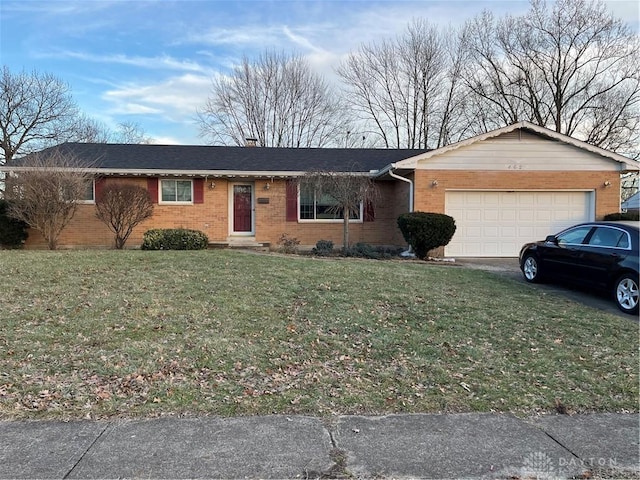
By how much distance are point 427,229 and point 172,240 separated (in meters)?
7.48

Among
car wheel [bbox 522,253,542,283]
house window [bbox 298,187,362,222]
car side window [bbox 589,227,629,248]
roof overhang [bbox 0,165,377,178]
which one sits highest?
roof overhang [bbox 0,165,377,178]

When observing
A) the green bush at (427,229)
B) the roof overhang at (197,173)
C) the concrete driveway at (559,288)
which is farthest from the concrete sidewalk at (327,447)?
the roof overhang at (197,173)

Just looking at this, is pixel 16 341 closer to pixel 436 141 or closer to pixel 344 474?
pixel 344 474

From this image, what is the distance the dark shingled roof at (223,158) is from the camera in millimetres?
15016

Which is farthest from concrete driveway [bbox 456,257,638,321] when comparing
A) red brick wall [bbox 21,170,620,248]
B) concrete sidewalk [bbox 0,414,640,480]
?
concrete sidewalk [bbox 0,414,640,480]

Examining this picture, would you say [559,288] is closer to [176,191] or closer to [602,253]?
[602,253]

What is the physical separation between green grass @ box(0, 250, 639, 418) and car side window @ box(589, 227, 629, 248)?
48.8 inches

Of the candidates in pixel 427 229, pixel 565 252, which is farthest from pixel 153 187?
pixel 565 252

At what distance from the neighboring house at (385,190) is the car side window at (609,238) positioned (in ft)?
19.4

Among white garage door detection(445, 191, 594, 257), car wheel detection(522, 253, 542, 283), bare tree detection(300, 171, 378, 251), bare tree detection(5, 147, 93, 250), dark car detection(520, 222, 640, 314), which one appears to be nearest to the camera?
dark car detection(520, 222, 640, 314)

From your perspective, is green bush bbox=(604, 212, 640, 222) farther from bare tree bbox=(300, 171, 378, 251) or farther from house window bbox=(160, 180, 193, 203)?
house window bbox=(160, 180, 193, 203)

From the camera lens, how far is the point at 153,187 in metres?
15.0

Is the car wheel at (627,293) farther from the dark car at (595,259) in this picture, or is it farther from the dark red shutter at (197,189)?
the dark red shutter at (197,189)

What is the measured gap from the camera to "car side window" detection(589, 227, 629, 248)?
24.2ft
